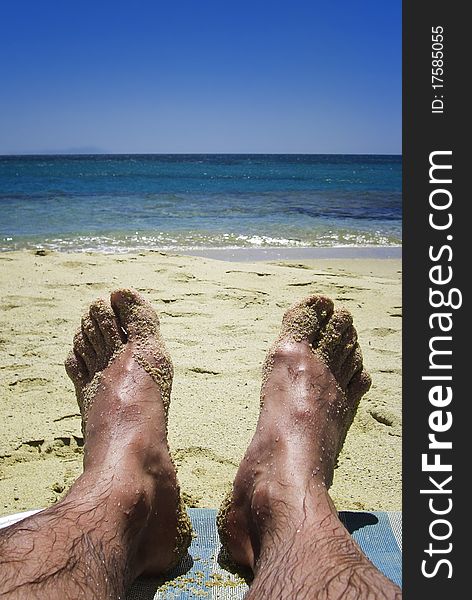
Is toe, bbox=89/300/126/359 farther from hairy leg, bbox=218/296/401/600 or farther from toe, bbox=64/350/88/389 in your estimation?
hairy leg, bbox=218/296/401/600

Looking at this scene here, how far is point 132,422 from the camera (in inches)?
64.7

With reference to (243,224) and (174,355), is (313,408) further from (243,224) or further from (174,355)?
(243,224)

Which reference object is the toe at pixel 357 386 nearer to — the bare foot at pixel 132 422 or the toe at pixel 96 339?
the bare foot at pixel 132 422

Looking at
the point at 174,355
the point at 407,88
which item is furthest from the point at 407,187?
the point at 174,355

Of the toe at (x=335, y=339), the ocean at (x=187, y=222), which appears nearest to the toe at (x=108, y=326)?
the toe at (x=335, y=339)

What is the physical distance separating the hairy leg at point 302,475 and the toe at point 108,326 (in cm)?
51

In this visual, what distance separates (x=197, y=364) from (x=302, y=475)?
1.26m

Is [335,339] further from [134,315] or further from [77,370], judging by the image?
[77,370]

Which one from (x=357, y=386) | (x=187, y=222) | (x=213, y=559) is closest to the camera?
(x=213, y=559)

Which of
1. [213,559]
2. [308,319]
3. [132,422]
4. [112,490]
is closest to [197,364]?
[308,319]

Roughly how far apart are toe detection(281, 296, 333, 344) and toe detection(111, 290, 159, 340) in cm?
45

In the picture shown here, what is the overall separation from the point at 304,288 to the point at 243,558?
2603mm

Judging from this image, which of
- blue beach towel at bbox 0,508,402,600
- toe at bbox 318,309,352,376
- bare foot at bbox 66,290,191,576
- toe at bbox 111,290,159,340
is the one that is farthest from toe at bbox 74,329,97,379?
toe at bbox 318,309,352,376

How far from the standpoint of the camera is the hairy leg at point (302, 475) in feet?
3.70
